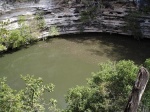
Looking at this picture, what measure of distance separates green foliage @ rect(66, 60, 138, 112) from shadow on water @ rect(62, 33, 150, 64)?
20.9ft

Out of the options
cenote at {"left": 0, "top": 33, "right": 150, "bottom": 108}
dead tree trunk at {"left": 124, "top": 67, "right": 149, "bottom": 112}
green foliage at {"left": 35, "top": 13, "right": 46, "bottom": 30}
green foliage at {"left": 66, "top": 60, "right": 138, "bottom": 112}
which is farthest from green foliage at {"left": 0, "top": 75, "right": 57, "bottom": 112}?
green foliage at {"left": 35, "top": 13, "right": 46, "bottom": 30}

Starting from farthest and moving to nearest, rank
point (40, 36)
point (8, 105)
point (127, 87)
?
point (40, 36) < point (127, 87) < point (8, 105)

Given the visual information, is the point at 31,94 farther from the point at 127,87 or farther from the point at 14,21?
the point at 14,21

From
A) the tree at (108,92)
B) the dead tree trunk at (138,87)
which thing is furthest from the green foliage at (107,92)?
the dead tree trunk at (138,87)

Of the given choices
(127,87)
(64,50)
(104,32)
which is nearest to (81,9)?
(104,32)

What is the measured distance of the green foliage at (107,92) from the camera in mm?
7891

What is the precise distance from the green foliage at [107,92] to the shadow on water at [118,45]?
638cm

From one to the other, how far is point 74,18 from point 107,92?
9888mm

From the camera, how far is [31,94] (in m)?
7.20

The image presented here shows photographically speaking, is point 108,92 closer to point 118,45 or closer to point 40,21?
point 118,45

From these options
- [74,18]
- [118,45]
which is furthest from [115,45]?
[74,18]

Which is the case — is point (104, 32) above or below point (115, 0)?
below

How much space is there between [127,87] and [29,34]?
30.6 ft

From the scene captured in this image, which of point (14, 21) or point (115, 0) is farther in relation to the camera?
point (115, 0)
